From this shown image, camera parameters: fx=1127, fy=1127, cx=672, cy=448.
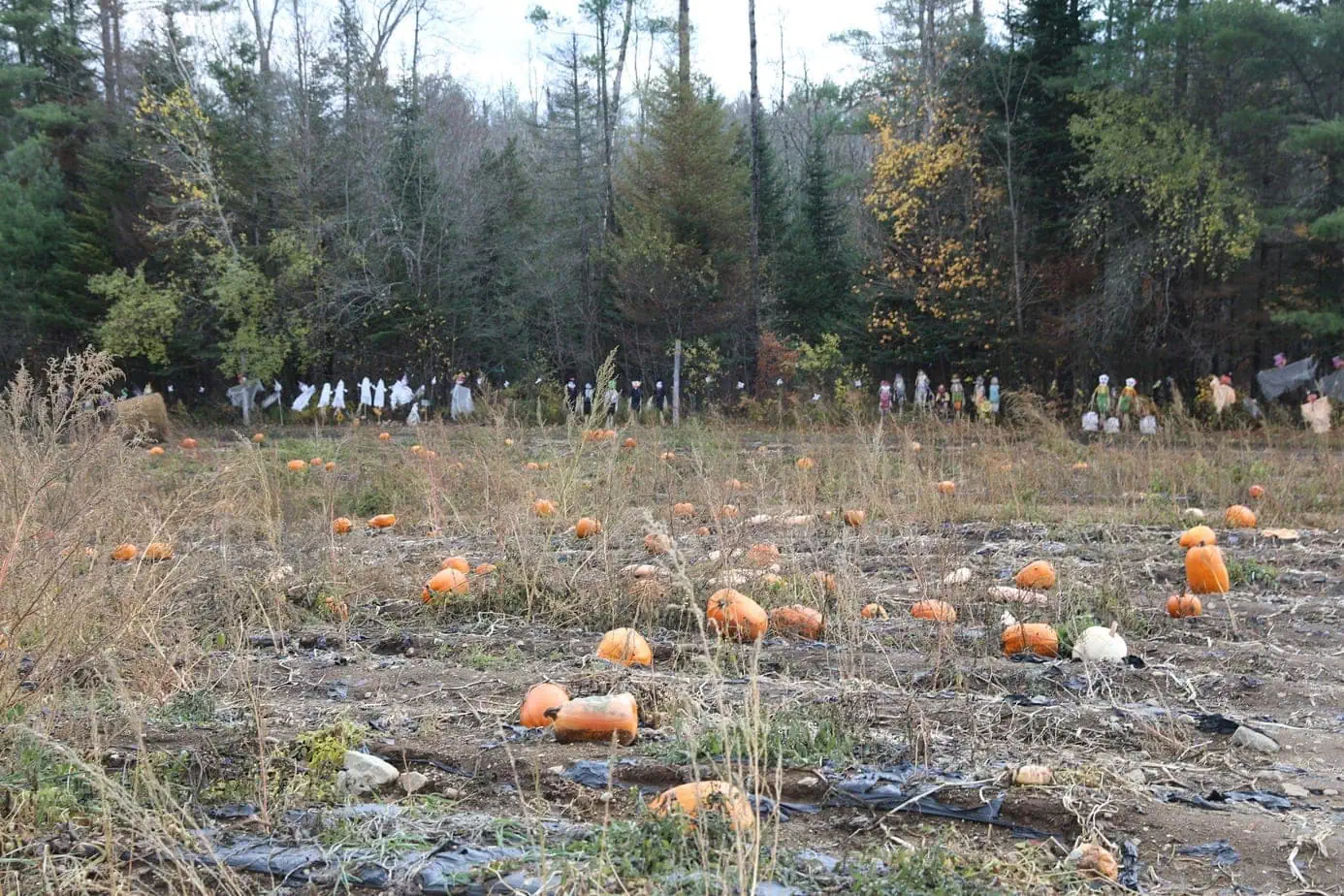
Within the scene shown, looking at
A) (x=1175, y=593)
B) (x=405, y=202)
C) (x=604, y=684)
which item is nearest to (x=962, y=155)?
(x=405, y=202)

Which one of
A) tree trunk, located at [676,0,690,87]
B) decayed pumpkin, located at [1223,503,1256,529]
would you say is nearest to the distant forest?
tree trunk, located at [676,0,690,87]

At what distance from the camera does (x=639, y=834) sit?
8.53 feet

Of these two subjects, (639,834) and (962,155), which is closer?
(639,834)

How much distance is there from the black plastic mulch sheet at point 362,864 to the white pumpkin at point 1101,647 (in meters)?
2.83

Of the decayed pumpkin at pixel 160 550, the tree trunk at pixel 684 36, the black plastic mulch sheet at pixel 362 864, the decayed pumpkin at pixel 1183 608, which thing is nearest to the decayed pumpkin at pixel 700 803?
the black plastic mulch sheet at pixel 362 864

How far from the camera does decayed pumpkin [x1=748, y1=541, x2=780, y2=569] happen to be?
5.63 metres

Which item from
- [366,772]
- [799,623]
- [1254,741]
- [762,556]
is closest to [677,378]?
[762,556]

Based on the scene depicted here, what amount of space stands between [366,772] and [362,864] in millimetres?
563

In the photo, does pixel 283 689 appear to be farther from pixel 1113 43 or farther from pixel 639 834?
pixel 1113 43

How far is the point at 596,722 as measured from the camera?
11.5 ft

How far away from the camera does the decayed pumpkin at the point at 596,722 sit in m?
3.51

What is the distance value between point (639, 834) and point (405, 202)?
3007 cm

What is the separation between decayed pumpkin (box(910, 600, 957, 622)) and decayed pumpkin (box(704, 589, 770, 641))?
74cm

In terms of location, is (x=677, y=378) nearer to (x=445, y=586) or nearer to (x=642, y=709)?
(x=445, y=586)
